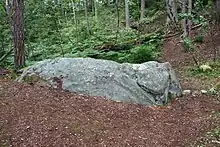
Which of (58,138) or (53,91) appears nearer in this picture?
(58,138)

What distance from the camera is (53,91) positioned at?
6.79 m

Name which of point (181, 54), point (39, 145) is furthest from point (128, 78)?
point (181, 54)

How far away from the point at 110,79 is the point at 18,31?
3.19 metres

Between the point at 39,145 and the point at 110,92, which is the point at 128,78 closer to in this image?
the point at 110,92

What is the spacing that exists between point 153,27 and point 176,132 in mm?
15607

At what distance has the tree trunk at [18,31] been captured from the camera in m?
8.59

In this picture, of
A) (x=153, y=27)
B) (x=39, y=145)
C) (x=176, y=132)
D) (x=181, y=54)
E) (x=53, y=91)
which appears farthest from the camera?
(x=153, y=27)

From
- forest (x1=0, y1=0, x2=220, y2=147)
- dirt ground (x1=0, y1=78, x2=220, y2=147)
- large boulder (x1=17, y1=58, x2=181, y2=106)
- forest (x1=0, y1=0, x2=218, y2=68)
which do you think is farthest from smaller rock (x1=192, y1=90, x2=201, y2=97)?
forest (x1=0, y1=0, x2=218, y2=68)

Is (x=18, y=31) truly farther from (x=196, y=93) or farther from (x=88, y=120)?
(x=196, y=93)

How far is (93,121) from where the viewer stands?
581 cm

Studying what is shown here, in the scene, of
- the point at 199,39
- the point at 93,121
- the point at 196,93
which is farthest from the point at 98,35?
the point at 93,121

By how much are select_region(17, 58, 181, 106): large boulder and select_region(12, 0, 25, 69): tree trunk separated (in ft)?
5.24

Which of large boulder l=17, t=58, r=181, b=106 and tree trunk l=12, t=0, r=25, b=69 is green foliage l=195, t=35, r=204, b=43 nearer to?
large boulder l=17, t=58, r=181, b=106

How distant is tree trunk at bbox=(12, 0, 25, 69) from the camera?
28.2 ft
